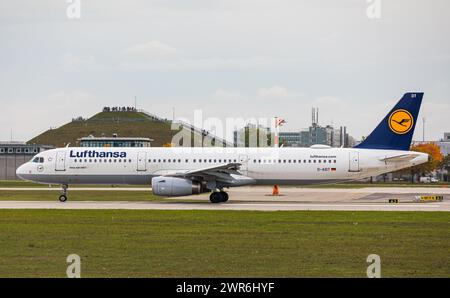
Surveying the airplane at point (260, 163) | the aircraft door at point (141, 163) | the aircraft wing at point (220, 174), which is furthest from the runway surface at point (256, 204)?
the aircraft door at point (141, 163)

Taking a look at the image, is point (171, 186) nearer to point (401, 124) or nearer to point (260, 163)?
point (260, 163)

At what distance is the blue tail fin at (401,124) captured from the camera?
45.4 m

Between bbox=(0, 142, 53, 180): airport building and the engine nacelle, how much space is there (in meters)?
67.9

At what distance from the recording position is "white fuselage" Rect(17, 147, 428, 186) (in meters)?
45.5

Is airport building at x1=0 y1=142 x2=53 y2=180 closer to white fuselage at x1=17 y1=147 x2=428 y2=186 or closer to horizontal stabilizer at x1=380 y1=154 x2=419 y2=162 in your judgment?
white fuselage at x1=17 y1=147 x2=428 y2=186

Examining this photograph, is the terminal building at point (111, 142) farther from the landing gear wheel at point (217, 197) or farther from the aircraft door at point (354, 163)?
the aircraft door at point (354, 163)

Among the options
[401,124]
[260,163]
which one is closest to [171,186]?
[260,163]

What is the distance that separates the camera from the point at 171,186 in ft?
138

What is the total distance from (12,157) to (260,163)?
70198 millimetres

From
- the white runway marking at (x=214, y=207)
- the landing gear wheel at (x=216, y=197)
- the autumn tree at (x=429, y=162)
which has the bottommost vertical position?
the white runway marking at (x=214, y=207)

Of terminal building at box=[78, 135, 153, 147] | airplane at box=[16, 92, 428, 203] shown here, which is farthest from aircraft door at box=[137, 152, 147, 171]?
terminal building at box=[78, 135, 153, 147]
